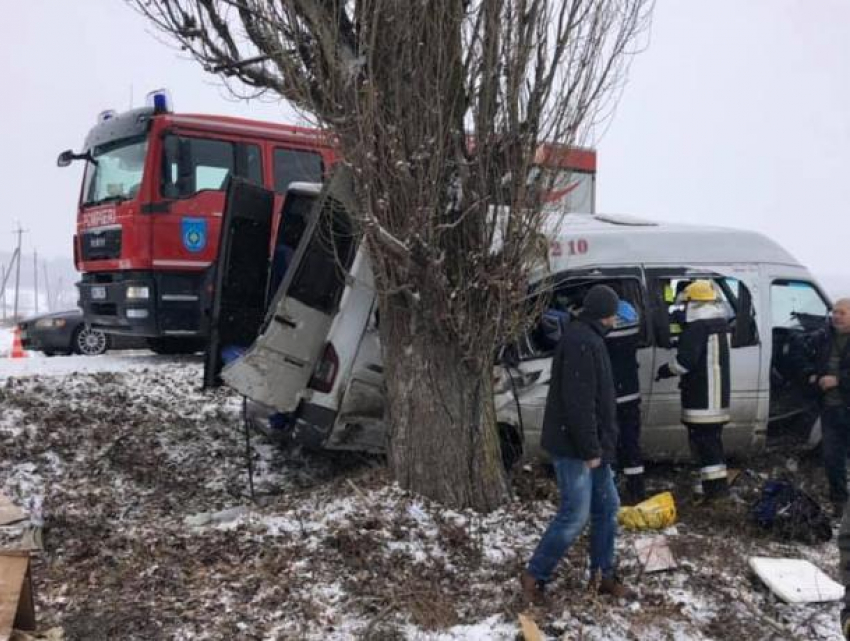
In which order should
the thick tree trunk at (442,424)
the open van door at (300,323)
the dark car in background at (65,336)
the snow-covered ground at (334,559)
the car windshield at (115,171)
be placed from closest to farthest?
the snow-covered ground at (334,559), the thick tree trunk at (442,424), the open van door at (300,323), the car windshield at (115,171), the dark car in background at (65,336)

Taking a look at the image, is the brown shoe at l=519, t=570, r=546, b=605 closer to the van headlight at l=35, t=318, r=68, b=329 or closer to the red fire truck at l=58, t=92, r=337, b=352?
the red fire truck at l=58, t=92, r=337, b=352

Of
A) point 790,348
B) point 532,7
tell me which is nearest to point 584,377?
point 532,7

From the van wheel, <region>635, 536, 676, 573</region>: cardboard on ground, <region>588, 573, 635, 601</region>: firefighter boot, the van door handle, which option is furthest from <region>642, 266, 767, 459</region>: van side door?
the van door handle

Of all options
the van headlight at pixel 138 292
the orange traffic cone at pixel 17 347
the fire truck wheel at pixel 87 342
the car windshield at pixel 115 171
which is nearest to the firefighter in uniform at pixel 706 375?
the van headlight at pixel 138 292

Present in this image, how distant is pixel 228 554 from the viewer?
4.19 metres

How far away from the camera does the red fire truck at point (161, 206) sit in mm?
9086

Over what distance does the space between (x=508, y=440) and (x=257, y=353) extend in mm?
1879

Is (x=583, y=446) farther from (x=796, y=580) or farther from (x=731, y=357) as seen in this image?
(x=731, y=357)

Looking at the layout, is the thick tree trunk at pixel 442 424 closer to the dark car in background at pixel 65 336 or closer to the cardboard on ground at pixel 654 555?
the cardboard on ground at pixel 654 555

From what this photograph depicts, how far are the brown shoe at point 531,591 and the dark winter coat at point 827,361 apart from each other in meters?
3.03

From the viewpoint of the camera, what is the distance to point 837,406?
5.46 metres

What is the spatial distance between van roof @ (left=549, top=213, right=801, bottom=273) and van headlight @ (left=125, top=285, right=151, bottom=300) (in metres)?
5.42

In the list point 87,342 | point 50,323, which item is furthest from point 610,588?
point 50,323

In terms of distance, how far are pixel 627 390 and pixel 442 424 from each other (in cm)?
143
